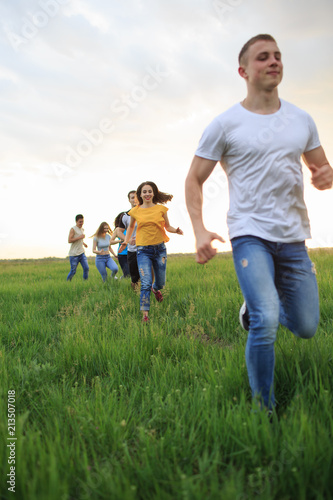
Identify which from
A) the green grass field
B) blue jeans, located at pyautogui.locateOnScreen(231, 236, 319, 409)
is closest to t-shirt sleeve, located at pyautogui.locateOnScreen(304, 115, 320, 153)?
blue jeans, located at pyautogui.locateOnScreen(231, 236, 319, 409)

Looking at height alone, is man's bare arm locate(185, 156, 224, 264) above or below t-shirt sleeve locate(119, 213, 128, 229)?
below

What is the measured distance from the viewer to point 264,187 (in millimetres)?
2654

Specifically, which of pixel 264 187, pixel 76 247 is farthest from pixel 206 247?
pixel 76 247

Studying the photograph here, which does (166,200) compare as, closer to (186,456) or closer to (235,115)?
(235,115)

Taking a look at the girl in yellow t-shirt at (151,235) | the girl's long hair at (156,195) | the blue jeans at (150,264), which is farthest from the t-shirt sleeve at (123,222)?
the blue jeans at (150,264)

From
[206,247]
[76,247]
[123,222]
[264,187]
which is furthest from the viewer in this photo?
[76,247]

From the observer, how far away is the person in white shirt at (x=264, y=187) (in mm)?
2578

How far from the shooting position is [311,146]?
3.01m

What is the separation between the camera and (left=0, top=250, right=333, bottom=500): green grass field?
1.84 metres

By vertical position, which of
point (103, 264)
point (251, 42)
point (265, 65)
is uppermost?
point (251, 42)

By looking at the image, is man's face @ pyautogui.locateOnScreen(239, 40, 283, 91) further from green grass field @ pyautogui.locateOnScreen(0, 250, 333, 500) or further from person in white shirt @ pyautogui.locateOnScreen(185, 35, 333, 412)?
green grass field @ pyautogui.locateOnScreen(0, 250, 333, 500)

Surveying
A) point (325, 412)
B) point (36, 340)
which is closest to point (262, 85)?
point (325, 412)

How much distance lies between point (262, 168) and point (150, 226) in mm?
3764

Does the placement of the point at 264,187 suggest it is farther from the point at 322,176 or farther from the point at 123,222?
the point at 123,222
